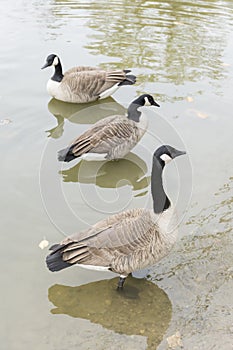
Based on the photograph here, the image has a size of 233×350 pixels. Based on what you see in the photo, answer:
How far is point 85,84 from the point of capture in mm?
7348

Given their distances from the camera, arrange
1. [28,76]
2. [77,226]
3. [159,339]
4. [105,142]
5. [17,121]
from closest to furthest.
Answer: [159,339] → [77,226] → [105,142] → [17,121] → [28,76]

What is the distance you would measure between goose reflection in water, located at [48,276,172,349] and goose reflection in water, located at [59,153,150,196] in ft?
5.48

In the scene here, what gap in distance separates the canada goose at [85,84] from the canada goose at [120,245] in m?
3.76

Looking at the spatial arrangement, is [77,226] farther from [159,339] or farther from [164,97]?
[164,97]

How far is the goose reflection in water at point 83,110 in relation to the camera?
23.6 ft

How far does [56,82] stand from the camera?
293 inches

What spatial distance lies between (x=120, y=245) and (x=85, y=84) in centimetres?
405

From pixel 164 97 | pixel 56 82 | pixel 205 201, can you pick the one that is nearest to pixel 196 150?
pixel 205 201

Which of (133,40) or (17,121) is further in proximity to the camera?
(133,40)

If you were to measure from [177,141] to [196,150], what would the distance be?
372 mm

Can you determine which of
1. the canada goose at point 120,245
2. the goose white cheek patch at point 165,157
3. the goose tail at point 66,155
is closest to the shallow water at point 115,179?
the goose tail at point 66,155

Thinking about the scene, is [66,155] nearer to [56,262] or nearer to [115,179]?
[115,179]

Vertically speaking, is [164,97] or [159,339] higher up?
[164,97]

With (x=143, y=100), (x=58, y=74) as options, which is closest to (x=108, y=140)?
(x=143, y=100)
